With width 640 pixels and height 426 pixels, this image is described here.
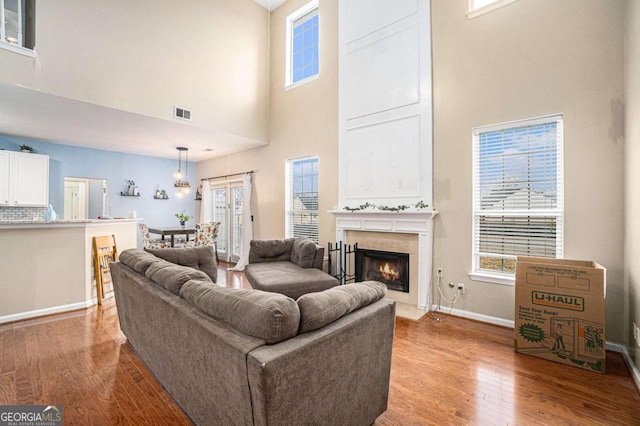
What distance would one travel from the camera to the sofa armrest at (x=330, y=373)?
1116 millimetres

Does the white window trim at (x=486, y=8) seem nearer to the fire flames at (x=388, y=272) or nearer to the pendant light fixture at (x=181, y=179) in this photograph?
the fire flames at (x=388, y=272)

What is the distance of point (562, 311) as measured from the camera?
257 centimetres

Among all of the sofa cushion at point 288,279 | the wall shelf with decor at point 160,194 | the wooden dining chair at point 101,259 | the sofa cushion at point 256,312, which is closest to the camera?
the sofa cushion at point 256,312

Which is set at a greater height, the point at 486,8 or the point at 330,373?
the point at 486,8

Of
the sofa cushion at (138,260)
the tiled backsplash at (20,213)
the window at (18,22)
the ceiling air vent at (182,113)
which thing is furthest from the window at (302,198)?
the tiled backsplash at (20,213)

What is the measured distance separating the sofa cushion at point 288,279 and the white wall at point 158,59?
3.02 metres

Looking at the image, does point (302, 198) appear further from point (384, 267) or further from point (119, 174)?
point (119, 174)

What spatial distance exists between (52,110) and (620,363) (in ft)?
24.0

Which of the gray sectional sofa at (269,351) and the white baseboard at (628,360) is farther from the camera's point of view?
the white baseboard at (628,360)

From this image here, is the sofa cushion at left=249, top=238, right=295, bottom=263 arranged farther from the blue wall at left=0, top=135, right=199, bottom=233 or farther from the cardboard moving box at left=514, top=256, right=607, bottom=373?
the blue wall at left=0, top=135, right=199, bottom=233

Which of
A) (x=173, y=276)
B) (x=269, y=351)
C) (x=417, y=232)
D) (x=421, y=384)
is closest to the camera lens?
(x=269, y=351)

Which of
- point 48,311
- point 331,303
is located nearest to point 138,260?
point 331,303

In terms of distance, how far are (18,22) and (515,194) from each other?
653 centimetres

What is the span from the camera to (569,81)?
9.81ft
